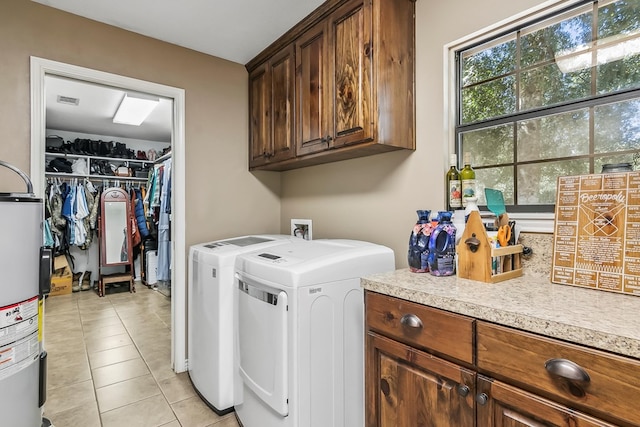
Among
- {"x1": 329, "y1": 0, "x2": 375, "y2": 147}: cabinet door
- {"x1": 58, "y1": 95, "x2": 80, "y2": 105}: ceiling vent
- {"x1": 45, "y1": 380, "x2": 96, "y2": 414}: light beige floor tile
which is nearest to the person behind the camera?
{"x1": 329, "y1": 0, "x2": 375, "y2": 147}: cabinet door

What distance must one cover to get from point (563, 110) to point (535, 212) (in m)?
0.45

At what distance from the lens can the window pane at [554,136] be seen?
4.52 ft

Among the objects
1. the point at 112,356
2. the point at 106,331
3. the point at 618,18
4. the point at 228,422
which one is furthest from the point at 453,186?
the point at 106,331

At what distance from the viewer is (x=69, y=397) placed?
2.20 m

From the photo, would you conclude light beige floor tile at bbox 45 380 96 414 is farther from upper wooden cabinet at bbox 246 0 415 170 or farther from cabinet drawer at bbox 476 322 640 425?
cabinet drawer at bbox 476 322 640 425

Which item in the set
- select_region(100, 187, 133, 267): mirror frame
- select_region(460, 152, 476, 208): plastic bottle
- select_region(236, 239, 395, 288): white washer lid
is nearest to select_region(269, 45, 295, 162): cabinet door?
select_region(236, 239, 395, 288): white washer lid

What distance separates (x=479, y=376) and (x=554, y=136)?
113 cm

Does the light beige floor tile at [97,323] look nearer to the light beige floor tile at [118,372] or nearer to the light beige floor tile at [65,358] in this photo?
the light beige floor tile at [65,358]

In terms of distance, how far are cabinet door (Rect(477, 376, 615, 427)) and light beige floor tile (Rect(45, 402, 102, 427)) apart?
2.15 meters

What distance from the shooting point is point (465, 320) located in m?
0.98

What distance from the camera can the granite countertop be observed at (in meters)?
0.74

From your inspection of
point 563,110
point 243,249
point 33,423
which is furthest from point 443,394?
point 33,423

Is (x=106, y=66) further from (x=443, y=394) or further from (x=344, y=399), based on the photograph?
(x=443, y=394)

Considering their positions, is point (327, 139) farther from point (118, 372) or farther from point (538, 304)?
point (118, 372)
